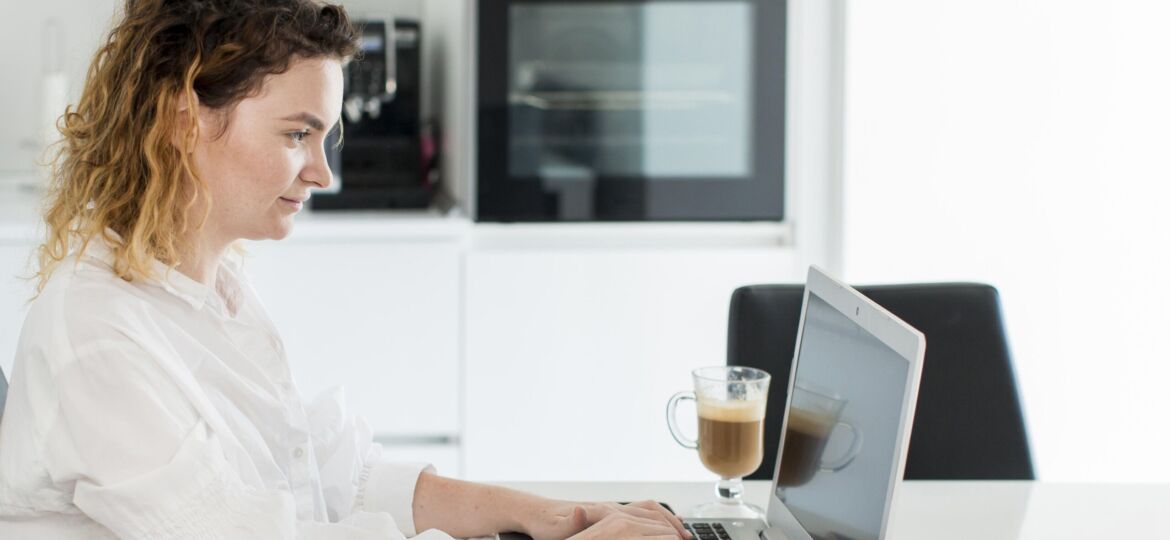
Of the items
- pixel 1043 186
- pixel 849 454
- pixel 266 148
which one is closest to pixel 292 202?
pixel 266 148

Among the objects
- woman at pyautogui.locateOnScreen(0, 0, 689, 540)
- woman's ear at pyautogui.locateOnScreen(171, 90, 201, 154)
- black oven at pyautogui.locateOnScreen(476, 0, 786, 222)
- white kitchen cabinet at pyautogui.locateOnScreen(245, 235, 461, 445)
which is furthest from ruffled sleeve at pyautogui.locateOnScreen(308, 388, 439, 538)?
black oven at pyautogui.locateOnScreen(476, 0, 786, 222)

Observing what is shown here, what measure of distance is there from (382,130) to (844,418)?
1800mm

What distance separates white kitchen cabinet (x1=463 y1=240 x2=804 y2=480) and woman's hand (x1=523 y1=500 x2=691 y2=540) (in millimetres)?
1311

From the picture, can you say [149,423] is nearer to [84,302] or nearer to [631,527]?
[84,302]

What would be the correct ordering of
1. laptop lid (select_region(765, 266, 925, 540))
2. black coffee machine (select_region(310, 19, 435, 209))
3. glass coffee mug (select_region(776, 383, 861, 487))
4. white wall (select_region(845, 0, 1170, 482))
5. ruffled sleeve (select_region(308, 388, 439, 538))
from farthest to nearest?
black coffee machine (select_region(310, 19, 435, 209)), white wall (select_region(845, 0, 1170, 482)), ruffled sleeve (select_region(308, 388, 439, 538)), glass coffee mug (select_region(776, 383, 861, 487)), laptop lid (select_region(765, 266, 925, 540))

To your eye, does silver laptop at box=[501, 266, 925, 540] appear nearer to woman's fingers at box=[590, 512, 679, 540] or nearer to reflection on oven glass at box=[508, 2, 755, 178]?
woman's fingers at box=[590, 512, 679, 540]

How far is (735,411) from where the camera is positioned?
1297 millimetres

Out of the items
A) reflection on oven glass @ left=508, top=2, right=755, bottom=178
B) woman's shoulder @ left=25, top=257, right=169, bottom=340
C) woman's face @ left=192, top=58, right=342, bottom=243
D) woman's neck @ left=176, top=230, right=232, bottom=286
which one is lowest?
woman's shoulder @ left=25, top=257, right=169, bottom=340

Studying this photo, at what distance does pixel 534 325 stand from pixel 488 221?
0.24 metres

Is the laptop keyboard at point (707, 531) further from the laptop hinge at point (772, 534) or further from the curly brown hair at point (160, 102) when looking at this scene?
the curly brown hair at point (160, 102)

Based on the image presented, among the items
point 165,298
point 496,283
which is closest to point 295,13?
point 165,298

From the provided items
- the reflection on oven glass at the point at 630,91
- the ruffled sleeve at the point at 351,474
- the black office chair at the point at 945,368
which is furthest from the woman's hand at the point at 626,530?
the reflection on oven glass at the point at 630,91

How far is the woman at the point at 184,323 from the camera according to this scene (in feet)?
3.41

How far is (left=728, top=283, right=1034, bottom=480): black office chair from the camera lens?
5.23 feet
